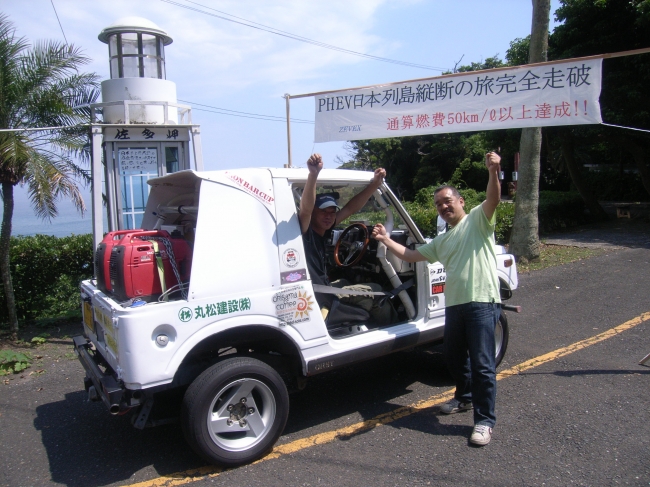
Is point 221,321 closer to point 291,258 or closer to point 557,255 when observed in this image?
point 291,258

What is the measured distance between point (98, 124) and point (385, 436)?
4894 millimetres

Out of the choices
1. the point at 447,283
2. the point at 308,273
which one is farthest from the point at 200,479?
the point at 447,283

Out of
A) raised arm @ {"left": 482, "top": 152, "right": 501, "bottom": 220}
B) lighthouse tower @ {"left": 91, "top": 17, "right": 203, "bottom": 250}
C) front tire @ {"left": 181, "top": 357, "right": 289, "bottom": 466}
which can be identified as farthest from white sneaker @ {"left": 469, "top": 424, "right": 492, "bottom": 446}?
lighthouse tower @ {"left": 91, "top": 17, "right": 203, "bottom": 250}

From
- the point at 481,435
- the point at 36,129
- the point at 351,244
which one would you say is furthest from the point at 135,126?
the point at 481,435

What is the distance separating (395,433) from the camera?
389 centimetres

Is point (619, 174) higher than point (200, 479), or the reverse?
point (619, 174)

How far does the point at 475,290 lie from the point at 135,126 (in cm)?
476

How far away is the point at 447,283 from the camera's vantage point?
3959mm

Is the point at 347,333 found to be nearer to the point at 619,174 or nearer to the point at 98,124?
the point at 98,124

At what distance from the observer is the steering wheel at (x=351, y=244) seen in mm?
4410

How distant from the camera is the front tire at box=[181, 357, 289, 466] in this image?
3248 millimetres

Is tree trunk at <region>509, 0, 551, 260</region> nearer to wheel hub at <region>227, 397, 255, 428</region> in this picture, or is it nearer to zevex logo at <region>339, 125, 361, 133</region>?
zevex logo at <region>339, 125, 361, 133</region>

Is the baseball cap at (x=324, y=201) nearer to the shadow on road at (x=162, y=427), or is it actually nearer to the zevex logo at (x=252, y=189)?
the zevex logo at (x=252, y=189)

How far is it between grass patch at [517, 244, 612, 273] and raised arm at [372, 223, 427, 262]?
259 inches
